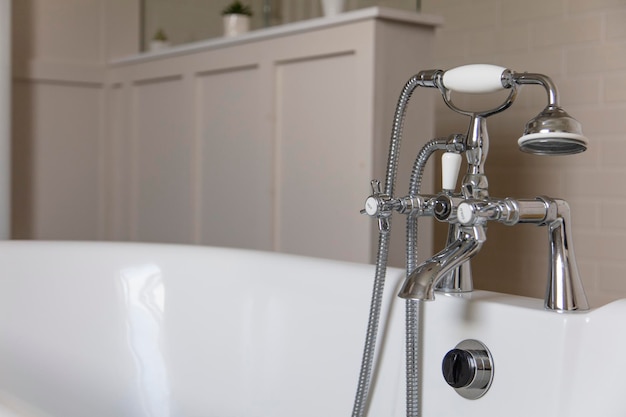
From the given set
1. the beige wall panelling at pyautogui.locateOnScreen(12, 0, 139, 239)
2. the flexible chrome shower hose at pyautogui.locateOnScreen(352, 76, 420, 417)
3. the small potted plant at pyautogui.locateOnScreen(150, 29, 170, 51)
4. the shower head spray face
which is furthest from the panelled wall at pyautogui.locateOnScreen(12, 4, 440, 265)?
the shower head spray face

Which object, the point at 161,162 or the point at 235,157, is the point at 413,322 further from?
the point at 161,162

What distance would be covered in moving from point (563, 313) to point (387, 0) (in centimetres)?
121

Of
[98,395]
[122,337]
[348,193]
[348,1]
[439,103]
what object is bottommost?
[98,395]

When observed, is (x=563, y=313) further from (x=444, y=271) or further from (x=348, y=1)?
(x=348, y=1)

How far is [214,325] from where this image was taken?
60.7 inches

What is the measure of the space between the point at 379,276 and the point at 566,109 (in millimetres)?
1529

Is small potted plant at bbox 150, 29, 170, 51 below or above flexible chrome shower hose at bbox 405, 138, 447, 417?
above

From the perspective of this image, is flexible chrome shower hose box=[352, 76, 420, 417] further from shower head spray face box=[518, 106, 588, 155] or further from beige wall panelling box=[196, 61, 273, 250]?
beige wall panelling box=[196, 61, 273, 250]

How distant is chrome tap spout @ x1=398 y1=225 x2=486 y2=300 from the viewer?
91 centimetres

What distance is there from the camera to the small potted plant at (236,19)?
8.57ft

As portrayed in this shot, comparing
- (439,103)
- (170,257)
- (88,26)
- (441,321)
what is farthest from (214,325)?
(88,26)

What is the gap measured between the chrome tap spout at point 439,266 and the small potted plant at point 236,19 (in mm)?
1766

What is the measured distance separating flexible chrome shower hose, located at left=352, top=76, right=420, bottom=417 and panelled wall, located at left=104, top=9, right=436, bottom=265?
79cm

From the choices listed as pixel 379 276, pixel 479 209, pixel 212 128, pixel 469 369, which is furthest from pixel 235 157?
pixel 479 209
